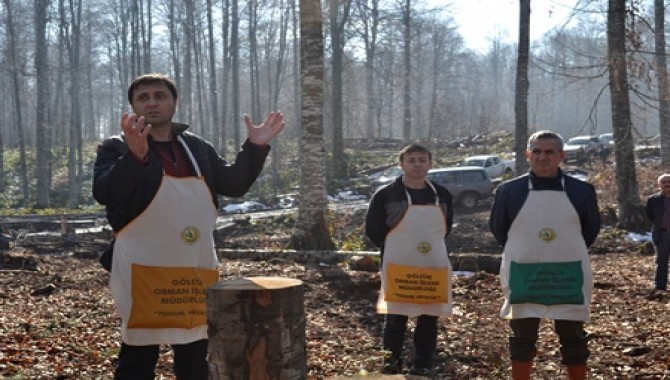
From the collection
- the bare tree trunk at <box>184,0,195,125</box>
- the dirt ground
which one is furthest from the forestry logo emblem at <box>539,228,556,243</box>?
the bare tree trunk at <box>184,0,195,125</box>

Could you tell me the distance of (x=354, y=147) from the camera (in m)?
45.3

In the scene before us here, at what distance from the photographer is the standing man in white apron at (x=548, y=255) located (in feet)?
13.2

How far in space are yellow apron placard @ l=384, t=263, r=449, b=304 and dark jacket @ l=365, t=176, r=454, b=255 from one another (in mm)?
333

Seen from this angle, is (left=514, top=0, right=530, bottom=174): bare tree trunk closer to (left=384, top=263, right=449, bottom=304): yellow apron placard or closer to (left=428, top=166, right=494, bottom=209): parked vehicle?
(left=428, top=166, right=494, bottom=209): parked vehicle

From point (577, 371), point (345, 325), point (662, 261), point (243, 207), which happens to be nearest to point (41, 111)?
point (243, 207)

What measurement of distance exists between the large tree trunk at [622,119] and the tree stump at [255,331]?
12.8 meters

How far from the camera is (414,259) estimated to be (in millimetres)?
5090

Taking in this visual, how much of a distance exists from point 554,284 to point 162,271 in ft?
7.59

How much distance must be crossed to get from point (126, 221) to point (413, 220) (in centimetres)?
250

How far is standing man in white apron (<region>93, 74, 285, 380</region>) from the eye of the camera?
3.12m

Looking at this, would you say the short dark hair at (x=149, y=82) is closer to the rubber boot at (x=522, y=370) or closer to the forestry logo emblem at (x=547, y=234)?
the forestry logo emblem at (x=547, y=234)

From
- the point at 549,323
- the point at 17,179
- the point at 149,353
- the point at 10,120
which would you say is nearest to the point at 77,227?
the point at 549,323

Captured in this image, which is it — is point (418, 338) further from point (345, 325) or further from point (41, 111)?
point (41, 111)

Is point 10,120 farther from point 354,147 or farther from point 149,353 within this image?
point 149,353
